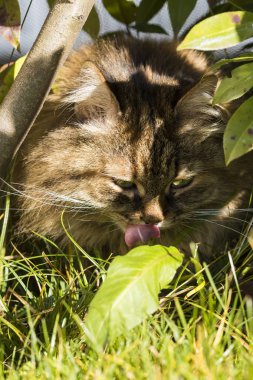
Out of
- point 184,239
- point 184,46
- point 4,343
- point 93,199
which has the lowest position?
point 4,343

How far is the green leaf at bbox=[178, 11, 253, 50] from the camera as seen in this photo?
1.67 meters

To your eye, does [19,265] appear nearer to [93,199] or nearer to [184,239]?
[93,199]

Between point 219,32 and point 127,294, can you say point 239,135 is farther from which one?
point 127,294

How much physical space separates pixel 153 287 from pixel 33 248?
2.88ft

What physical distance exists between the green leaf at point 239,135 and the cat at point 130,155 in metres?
0.29

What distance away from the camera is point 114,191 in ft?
7.09

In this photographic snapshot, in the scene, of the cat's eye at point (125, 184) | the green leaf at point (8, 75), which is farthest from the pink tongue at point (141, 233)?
the green leaf at point (8, 75)

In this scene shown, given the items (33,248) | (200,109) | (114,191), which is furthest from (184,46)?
(33,248)

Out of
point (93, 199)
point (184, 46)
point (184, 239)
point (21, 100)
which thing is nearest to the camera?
point (184, 46)

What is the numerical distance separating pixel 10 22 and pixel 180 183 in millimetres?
701

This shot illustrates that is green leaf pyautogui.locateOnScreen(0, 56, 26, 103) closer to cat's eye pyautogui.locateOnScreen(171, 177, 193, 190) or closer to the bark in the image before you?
the bark

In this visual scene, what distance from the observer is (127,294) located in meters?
1.61

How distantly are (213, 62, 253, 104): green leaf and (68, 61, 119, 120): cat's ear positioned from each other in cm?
43

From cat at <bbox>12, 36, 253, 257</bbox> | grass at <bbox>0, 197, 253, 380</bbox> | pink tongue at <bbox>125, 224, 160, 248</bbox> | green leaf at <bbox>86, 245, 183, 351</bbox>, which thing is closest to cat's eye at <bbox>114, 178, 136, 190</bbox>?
cat at <bbox>12, 36, 253, 257</bbox>
